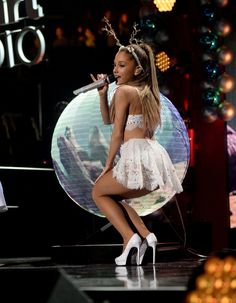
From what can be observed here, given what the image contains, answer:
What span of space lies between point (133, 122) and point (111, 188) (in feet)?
1.63

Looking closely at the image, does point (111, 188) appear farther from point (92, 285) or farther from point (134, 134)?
point (92, 285)

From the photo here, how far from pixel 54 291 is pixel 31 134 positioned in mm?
9112

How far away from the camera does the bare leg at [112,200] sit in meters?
6.15

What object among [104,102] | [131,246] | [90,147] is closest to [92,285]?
[131,246]

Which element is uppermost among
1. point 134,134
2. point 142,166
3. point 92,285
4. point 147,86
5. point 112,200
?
point 147,86

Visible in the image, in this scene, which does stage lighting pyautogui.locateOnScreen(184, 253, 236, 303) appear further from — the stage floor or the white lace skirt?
the white lace skirt

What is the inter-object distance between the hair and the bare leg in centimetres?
A: 44

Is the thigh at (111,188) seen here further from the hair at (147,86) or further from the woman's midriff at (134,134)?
the hair at (147,86)

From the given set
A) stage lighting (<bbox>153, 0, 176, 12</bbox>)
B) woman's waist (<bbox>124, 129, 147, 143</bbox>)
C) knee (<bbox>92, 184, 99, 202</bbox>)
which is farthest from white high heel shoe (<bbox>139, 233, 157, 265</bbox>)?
stage lighting (<bbox>153, 0, 176, 12</bbox>)

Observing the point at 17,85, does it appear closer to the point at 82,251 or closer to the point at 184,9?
the point at 184,9

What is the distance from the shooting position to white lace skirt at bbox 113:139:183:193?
607 centimetres

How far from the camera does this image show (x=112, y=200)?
20.5 ft

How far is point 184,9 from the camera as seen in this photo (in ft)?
37.8

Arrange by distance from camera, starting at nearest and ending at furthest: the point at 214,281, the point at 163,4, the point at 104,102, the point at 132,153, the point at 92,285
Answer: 1. the point at 214,281
2. the point at 92,285
3. the point at 132,153
4. the point at 104,102
5. the point at 163,4
